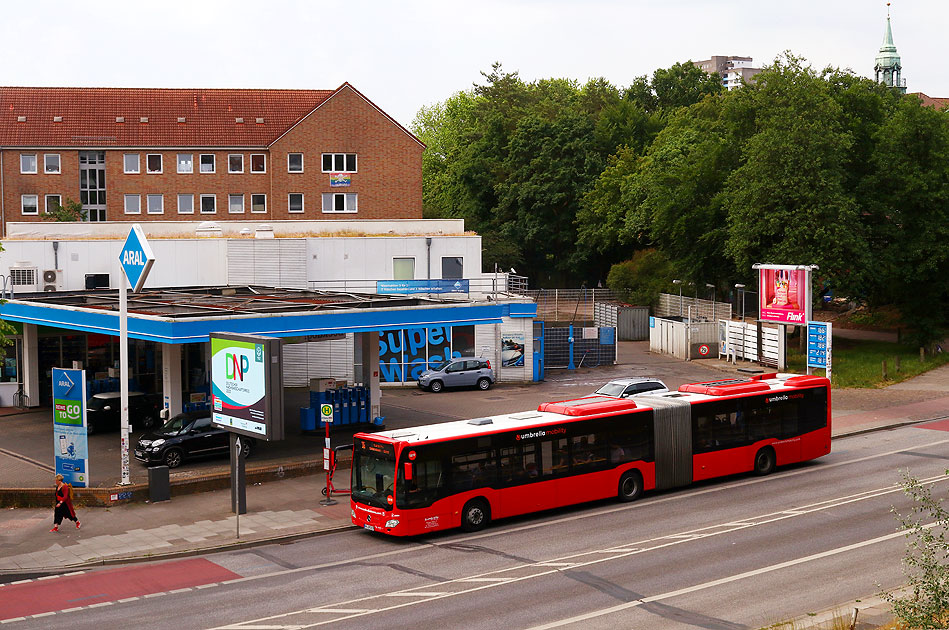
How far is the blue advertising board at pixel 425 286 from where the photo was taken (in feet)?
150

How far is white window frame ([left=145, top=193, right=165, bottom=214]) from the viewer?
66625 millimetres

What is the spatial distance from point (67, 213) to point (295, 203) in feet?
44.0

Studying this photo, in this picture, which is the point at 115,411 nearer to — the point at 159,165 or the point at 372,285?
the point at 372,285

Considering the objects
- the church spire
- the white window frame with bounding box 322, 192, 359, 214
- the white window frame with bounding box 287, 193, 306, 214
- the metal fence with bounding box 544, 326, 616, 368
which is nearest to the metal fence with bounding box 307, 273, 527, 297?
the metal fence with bounding box 544, 326, 616, 368

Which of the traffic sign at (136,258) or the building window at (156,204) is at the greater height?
the building window at (156,204)

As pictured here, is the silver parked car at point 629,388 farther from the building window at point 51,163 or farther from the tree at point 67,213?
the building window at point 51,163

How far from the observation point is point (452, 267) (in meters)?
48.7

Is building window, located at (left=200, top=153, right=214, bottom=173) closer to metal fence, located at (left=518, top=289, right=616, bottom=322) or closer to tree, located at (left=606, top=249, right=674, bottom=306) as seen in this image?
metal fence, located at (left=518, top=289, right=616, bottom=322)

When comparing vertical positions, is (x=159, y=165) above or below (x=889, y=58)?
below

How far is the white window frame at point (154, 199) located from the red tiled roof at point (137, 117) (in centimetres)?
318

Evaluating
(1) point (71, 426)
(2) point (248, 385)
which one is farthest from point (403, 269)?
→ (2) point (248, 385)

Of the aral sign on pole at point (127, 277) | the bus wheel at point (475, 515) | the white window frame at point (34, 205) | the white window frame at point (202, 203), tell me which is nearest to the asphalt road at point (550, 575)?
the bus wheel at point (475, 515)

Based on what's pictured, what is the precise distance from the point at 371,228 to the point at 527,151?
3247 centimetres

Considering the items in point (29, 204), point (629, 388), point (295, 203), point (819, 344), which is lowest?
point (629, 388)
